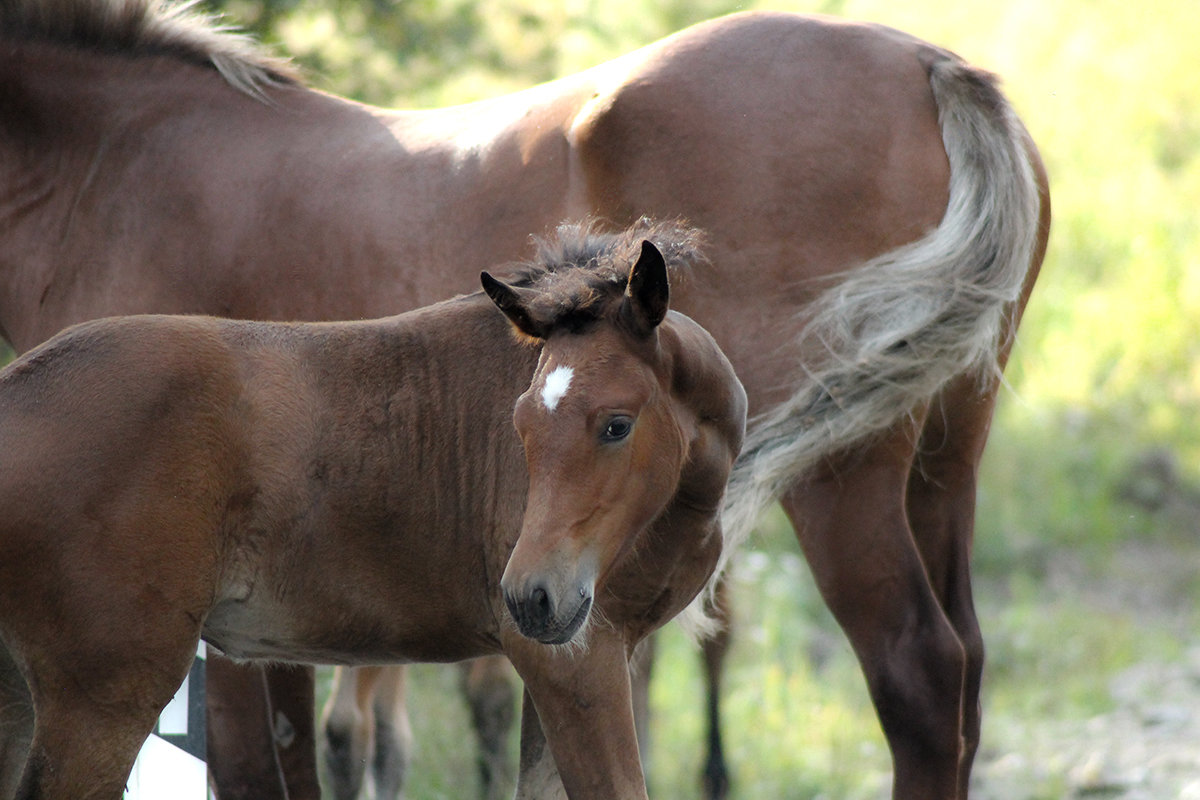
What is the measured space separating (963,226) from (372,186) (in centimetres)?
170

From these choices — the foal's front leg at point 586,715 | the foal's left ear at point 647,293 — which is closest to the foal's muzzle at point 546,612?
the foal's front leg at point 586,715

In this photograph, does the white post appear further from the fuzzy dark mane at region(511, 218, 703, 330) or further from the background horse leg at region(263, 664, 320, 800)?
the fuzzy dark mane at region(511, 218, 703, 330)

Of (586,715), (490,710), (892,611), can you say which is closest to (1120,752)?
(490,710)

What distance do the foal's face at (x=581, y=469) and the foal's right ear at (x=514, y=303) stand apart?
5 centimetres

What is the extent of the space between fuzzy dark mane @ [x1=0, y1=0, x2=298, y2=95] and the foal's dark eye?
7.78 ft

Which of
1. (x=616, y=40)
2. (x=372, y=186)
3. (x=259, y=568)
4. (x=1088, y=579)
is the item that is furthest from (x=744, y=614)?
(x=259, y=568)

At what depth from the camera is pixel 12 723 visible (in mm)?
2771

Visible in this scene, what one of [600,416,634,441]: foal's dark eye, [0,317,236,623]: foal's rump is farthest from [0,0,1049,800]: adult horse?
[0,317,236,623]: foal's rump

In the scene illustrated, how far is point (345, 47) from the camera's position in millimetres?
6922

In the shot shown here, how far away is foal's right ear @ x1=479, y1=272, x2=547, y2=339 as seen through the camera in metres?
2.59

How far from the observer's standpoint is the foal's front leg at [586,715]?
2.67 m

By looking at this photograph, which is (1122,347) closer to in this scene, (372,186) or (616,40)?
(616,40)

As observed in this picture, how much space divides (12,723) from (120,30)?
8.24ft

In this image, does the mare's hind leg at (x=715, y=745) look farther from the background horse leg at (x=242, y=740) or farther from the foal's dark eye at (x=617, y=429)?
the foal's dark eye at (x=617, y=429)
